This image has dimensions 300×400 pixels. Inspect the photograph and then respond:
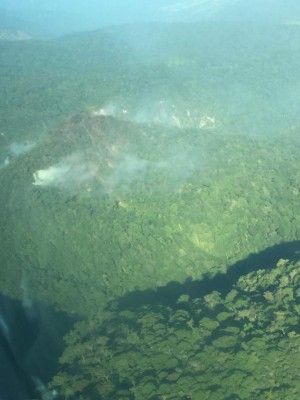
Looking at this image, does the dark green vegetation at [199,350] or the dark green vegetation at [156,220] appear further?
the dark green vegetation at [156,220]

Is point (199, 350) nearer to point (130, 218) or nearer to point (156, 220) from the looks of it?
point (156, 220)

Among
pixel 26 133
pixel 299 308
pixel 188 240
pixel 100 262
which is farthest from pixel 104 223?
pixel 26 133

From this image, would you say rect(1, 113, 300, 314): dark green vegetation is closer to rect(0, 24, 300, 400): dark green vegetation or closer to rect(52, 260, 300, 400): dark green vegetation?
rect(0, 24, 300, 400): dark green vegetation

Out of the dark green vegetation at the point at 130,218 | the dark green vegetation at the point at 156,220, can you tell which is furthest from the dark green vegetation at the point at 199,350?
the dark green vegetation at the point at 130,218

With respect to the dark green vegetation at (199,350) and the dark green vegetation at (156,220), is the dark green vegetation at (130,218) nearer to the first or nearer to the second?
the dark green vegetation at (156,220)

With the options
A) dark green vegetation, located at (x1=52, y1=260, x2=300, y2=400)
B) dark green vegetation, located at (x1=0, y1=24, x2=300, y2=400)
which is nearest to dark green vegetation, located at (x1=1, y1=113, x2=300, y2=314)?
dark green vegetation, located at (x1=0, y1=24, x2=300, y2=400)

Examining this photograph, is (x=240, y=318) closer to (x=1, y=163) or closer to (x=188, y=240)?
(x=188, y=240)
